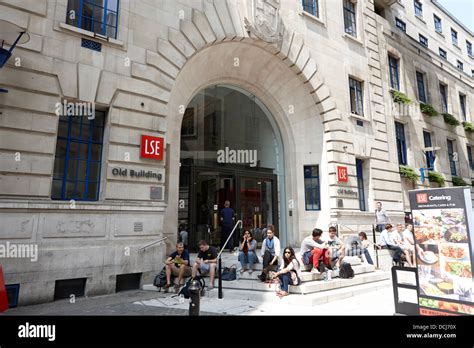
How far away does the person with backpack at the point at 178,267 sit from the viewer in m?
8.12

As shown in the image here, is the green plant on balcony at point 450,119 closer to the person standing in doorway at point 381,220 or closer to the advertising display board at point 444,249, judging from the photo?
the person standing in doorway at point 381,220

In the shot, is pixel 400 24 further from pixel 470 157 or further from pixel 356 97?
pixel 470 157

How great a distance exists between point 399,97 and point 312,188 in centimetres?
919

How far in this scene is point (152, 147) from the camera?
934cm

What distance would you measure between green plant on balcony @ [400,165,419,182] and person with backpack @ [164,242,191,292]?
48.5 ft

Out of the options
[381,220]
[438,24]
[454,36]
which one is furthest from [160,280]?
[454,36]

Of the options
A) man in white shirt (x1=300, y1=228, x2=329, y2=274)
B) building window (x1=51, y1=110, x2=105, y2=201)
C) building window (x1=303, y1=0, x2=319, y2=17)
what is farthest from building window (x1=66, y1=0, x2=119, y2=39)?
building window (x1=303, y1=0, x2=319, y2=17)

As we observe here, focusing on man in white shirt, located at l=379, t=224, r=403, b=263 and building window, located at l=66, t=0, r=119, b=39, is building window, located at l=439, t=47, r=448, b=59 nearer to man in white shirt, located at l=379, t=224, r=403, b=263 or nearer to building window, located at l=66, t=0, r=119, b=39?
man in white shirt, located at l=379, t=224, r=403, b=263

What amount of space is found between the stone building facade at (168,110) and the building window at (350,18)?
0.31 ft

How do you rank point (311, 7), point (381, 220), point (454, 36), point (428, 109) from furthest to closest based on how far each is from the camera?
point (454, 36) → point (428, 109) → point (311, 7) → point (381, 220)

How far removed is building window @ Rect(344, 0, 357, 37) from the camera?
58.3 ft

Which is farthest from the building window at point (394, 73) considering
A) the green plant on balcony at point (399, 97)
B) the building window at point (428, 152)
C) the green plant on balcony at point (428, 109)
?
the building window at point (428, 152)

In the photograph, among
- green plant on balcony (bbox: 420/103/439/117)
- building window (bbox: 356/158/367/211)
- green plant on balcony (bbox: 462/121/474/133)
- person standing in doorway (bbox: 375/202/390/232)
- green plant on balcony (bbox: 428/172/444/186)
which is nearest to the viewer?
person standing in doorway (bbox: 375/202/390/232)

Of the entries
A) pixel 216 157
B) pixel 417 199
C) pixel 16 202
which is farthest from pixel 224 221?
pixel 417 199
